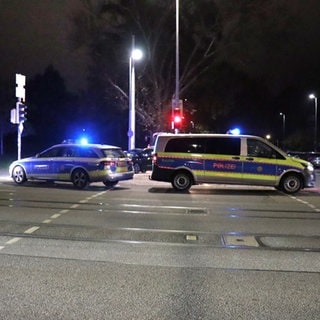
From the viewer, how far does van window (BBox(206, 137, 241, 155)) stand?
712 inches

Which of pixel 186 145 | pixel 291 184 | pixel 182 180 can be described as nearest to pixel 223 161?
pixel 186 145

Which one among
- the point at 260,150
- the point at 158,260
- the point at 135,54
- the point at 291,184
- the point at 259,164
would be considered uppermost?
the point at 135,54

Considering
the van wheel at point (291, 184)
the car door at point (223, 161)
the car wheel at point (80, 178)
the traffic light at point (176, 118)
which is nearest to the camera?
the van wheel at point (291, 184)

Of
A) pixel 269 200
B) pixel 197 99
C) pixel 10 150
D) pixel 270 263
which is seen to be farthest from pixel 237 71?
pixel 10 150

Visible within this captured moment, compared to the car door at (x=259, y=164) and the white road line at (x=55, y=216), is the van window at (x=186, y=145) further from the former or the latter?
the white road line at (x=55, y=216)

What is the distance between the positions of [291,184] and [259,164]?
1194 mm

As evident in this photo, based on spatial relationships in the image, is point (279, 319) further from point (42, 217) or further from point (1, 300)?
point (42, 217)

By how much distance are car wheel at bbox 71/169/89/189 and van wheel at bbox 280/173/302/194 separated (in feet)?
20.9

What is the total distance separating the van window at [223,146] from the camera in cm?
1809

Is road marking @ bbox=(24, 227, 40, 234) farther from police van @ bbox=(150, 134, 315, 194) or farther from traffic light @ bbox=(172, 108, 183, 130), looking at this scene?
traffic light @ bbox=(172, 108, 183, 130)

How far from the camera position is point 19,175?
20.0m

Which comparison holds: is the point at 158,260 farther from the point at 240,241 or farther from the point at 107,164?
the point at 107,164

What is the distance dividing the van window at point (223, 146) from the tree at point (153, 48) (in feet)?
88.0

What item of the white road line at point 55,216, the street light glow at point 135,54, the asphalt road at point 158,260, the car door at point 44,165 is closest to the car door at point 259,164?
the asphalt road at point 158,260
